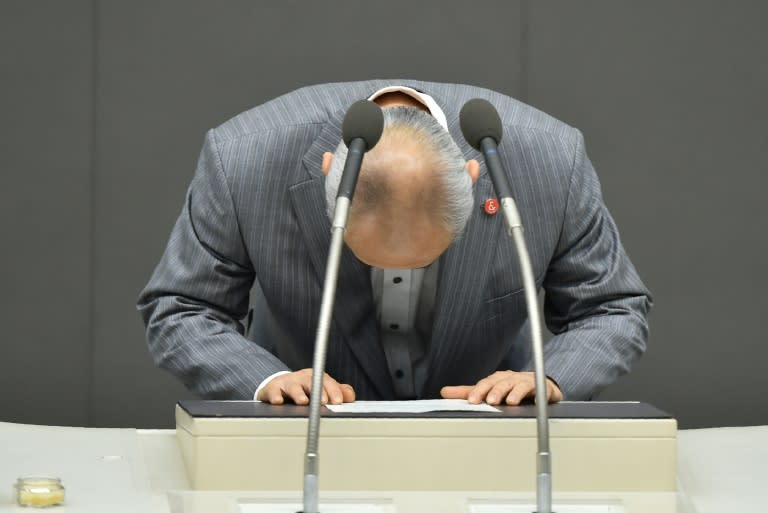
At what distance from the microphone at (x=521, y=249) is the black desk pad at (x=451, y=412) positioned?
0.62 ft

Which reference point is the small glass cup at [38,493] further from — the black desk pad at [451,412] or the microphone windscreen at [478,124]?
the microphone windscreen at [478,124]

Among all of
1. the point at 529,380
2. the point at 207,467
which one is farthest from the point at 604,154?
the point at 207,467

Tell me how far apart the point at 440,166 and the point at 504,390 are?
11.3 inches

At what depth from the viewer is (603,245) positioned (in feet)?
7.16

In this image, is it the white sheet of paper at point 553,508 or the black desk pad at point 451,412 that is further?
the black desk pad at point 451,412

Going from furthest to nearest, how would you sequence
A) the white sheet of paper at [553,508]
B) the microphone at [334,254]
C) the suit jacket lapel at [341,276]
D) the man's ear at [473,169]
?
the suit jacket lapel at [341,276]
the man's ear at [473,169]
the white sheet of paper at [553,508]
the microphone at [334,254]

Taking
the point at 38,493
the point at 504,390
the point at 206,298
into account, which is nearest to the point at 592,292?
the point at 504,390

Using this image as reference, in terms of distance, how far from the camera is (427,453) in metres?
1.50

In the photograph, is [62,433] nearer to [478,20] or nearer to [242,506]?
[242,506]

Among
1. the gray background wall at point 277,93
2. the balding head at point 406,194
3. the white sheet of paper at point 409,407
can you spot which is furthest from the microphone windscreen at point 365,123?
the gray background wall at point 277,93

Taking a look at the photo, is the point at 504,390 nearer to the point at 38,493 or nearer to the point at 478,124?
the point at 478,124

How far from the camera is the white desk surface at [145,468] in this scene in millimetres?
1433

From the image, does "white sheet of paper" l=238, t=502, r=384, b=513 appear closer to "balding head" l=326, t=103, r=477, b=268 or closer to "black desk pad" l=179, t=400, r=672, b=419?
"black desk pad" l=179, t=400, r=672, b=419

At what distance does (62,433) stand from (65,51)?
7.56ft
